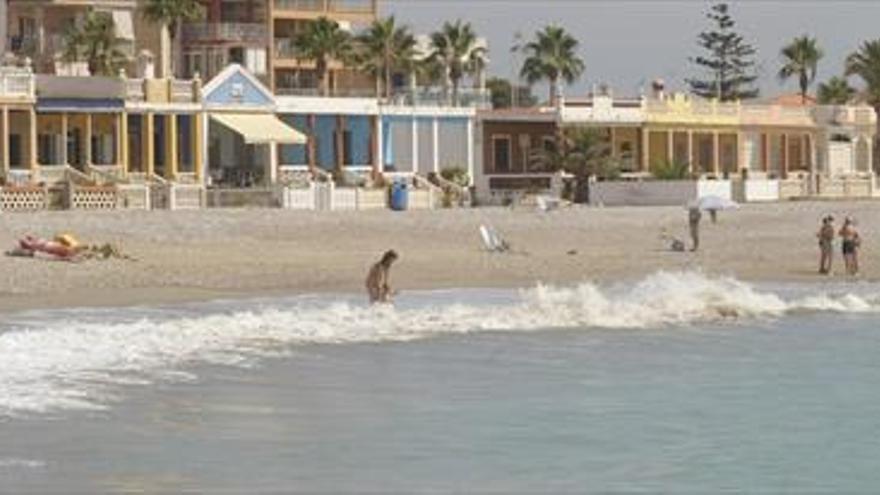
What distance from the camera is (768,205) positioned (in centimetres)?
5838

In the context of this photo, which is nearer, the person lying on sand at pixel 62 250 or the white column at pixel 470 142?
the person lying on sand at pixel 62 250

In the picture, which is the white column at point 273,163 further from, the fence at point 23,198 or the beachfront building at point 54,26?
the fence at point 23,198

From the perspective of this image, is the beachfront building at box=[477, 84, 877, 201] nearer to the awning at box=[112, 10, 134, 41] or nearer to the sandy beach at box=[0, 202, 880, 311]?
the sandy beach at box=[0, 202, 880, 311]

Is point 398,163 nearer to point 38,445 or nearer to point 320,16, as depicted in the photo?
point 320,16

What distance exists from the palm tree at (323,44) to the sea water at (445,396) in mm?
34327

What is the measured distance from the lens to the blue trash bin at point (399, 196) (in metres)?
53.3

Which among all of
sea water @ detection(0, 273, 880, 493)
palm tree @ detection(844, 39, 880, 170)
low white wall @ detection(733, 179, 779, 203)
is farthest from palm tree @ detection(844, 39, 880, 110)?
sea water @ detection(0, 273, 880, 493)

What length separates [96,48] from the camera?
57.6m

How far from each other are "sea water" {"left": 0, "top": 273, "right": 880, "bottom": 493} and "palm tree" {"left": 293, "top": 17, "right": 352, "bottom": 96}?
113ft

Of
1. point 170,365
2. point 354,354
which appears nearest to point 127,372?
point 170,365

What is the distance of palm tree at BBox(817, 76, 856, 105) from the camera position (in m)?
87.3

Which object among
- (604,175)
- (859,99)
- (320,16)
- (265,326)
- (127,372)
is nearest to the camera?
(127,372)

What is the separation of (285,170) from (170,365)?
3379cm

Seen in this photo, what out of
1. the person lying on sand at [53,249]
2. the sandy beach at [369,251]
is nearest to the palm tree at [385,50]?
the sandy beach at [369,251]
